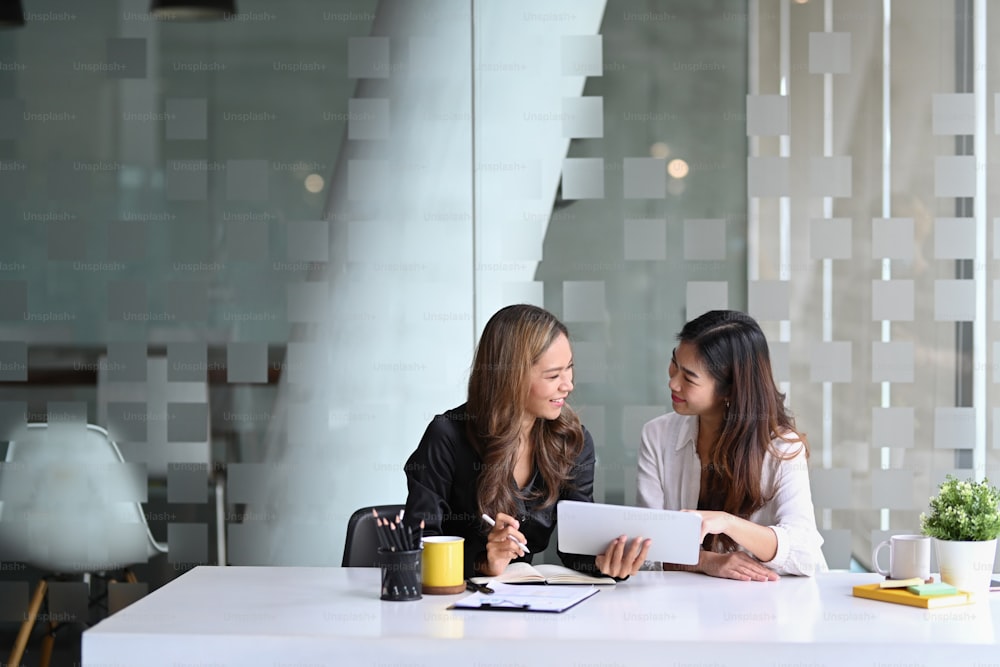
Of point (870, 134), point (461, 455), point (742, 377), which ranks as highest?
point (870, 134)

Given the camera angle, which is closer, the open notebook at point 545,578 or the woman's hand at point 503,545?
the open notebook at point 545,578

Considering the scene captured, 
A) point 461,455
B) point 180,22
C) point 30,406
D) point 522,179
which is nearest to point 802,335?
point 522,179

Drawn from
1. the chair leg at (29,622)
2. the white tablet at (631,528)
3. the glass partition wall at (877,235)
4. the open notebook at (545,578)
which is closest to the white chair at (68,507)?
the chair leg at (29,622)

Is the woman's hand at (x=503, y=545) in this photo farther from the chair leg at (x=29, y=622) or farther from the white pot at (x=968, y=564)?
the chair leg at (x=29, y=622)

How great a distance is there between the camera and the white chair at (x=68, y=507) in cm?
336

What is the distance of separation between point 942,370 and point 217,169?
2.28 meters

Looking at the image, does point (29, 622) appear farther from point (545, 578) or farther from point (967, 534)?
point (967, 534)

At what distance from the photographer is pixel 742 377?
2561 millimetres

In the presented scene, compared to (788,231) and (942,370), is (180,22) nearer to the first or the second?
(788,231)

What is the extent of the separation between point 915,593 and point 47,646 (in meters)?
2.64

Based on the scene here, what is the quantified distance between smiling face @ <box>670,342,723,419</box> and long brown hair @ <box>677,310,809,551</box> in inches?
0.6

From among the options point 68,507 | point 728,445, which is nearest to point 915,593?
point 728,445

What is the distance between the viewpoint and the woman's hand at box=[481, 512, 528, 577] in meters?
2.26

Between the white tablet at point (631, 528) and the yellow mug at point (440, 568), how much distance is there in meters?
0.24
